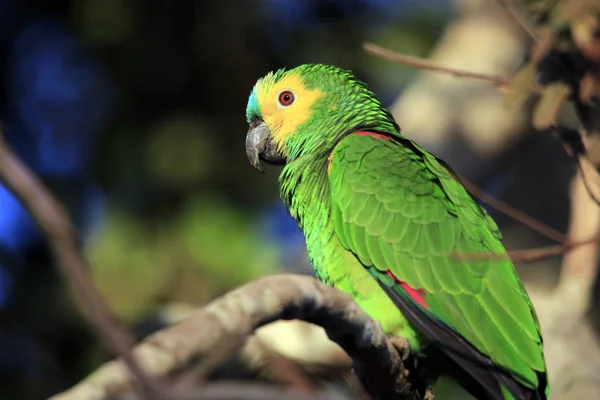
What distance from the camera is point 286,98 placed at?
362 cm

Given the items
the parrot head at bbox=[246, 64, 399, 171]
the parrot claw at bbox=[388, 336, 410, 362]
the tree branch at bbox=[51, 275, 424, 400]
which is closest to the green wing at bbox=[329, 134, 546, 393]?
the parrot claw at bbox=[388, 336, 410, 362]

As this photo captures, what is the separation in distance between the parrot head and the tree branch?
4.15ft

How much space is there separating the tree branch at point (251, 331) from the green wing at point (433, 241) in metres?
0.44

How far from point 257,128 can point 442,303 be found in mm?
1332

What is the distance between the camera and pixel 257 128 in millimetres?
3682

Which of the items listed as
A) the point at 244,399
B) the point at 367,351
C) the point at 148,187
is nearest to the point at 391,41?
the point at 148,187

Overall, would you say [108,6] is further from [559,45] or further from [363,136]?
[559,45]

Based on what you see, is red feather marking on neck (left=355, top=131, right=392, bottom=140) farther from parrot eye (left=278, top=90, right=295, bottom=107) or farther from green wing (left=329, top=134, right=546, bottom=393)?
parrot eye (left=278, top=90, right=295, bottom=107)

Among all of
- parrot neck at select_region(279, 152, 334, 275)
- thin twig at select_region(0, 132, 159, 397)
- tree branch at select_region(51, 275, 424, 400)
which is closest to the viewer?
thin twig at select_region(0, 132, 159, 397)

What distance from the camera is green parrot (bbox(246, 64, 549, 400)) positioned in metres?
2.68

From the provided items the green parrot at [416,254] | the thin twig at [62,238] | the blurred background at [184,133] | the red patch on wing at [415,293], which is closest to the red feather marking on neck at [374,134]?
the green parrot at [416,254]

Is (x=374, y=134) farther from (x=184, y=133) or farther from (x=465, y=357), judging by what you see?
(x=184, y=133)

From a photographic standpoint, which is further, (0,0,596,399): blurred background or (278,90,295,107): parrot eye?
(0,0,596,399): blurred background

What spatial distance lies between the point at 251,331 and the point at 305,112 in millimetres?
2216
